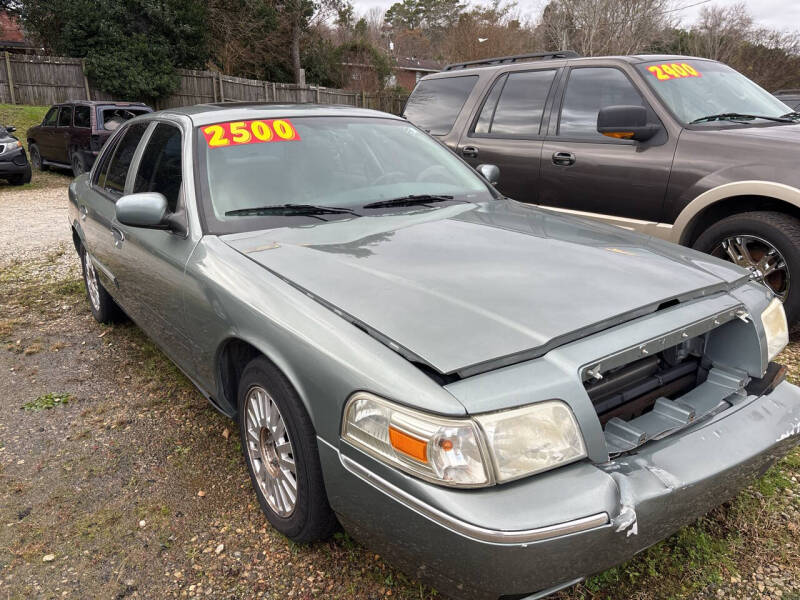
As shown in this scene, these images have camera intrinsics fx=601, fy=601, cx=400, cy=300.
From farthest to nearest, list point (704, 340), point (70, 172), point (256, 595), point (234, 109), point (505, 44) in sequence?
point (505, 44) → point (70, 172) → point (234, 109) → point (704, 340) → point (256, 595)

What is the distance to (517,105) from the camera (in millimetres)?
5207

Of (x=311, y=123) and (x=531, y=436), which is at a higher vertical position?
(x=311, y=123)

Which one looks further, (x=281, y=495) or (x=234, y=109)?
(x=234, y=109)

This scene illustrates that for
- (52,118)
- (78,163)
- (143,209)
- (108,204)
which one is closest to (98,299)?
(108,204)

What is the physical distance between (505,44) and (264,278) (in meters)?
31.4

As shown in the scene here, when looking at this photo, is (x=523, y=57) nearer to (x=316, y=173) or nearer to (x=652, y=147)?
(x=652, y=147)

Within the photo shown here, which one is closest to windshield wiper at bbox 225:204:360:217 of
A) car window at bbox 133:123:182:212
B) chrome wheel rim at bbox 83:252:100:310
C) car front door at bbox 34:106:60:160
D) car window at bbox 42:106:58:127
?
car window at bbox 133:123:182:212

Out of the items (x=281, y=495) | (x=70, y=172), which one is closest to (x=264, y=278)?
(x=281, y=495)

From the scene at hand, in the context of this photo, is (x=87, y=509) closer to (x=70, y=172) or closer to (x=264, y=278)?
(x=264, y=278)

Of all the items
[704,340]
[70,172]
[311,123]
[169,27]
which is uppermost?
[169,27]

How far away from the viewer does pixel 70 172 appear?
13.9 metres

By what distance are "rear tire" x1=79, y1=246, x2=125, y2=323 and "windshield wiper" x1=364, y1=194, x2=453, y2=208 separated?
8.30 ft

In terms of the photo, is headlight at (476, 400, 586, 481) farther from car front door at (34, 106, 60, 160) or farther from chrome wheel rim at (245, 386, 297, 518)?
car front door at (34, 106, 60, 160)

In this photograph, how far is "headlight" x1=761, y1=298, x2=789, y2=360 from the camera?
2.23 metres
